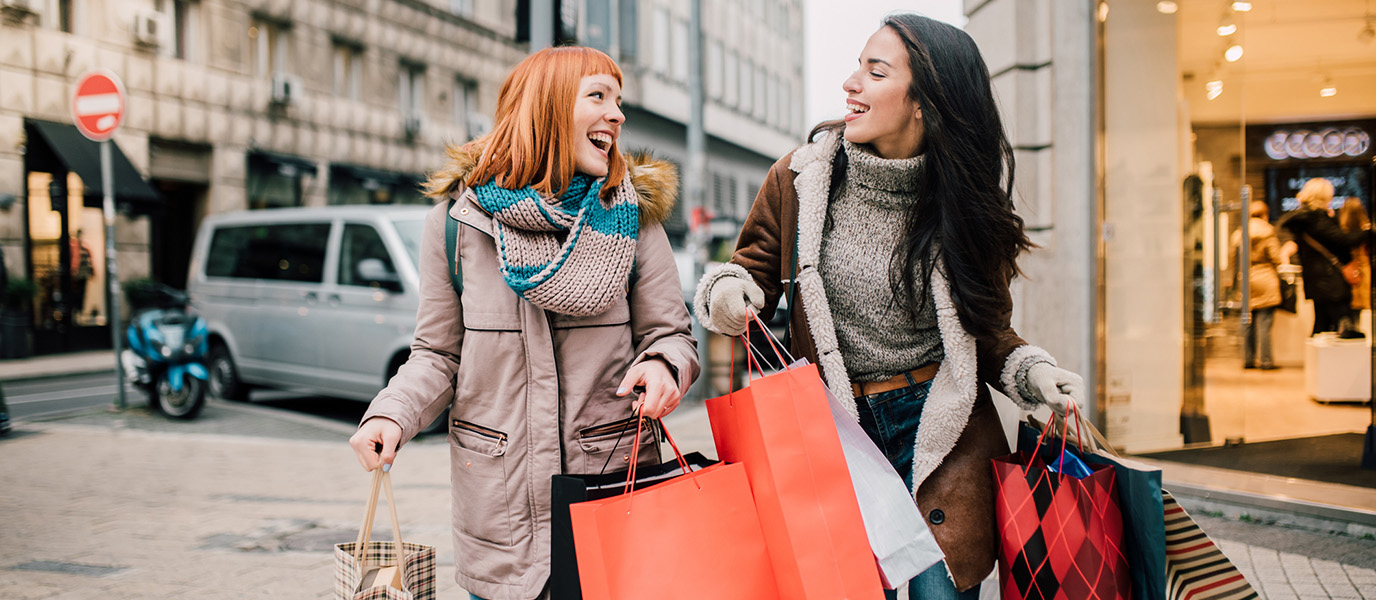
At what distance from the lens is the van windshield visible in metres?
7.51

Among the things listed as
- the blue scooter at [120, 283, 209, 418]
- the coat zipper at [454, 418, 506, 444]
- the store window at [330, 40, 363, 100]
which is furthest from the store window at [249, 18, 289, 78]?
the coat zipper at [454, 418, 506, 444]

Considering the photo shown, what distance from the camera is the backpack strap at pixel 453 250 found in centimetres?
201

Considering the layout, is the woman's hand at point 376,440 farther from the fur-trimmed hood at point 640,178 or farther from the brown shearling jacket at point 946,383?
the brown shearling jacket at point 946,383

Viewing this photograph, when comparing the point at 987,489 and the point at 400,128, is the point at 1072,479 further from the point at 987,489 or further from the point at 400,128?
the point at 400,128

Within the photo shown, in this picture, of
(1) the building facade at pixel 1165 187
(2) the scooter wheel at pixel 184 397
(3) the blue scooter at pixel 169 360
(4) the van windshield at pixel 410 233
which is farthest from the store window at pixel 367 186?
(1) the building facade at pixel 1165 187

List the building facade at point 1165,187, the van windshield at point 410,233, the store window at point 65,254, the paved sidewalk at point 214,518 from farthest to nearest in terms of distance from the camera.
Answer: the store window at point 65,254, the van windshield at point 410,233, the building facade at point 1165,187, the paved sidewalk at point 214,518

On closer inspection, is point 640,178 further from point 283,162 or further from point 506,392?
point 283,162

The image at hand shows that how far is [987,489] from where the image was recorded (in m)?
2.07

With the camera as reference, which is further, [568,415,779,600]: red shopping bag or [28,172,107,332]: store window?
[28,172,107,332]: store window

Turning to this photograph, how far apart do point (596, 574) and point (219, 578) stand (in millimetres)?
2991

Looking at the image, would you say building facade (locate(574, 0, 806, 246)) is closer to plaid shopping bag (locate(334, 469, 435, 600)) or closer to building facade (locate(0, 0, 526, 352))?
building facade (locate(0, 0, 526, 352))

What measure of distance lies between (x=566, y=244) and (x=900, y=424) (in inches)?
33.6

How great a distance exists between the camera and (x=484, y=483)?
6.45 feet

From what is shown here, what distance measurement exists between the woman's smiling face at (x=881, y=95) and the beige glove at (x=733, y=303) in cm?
42
